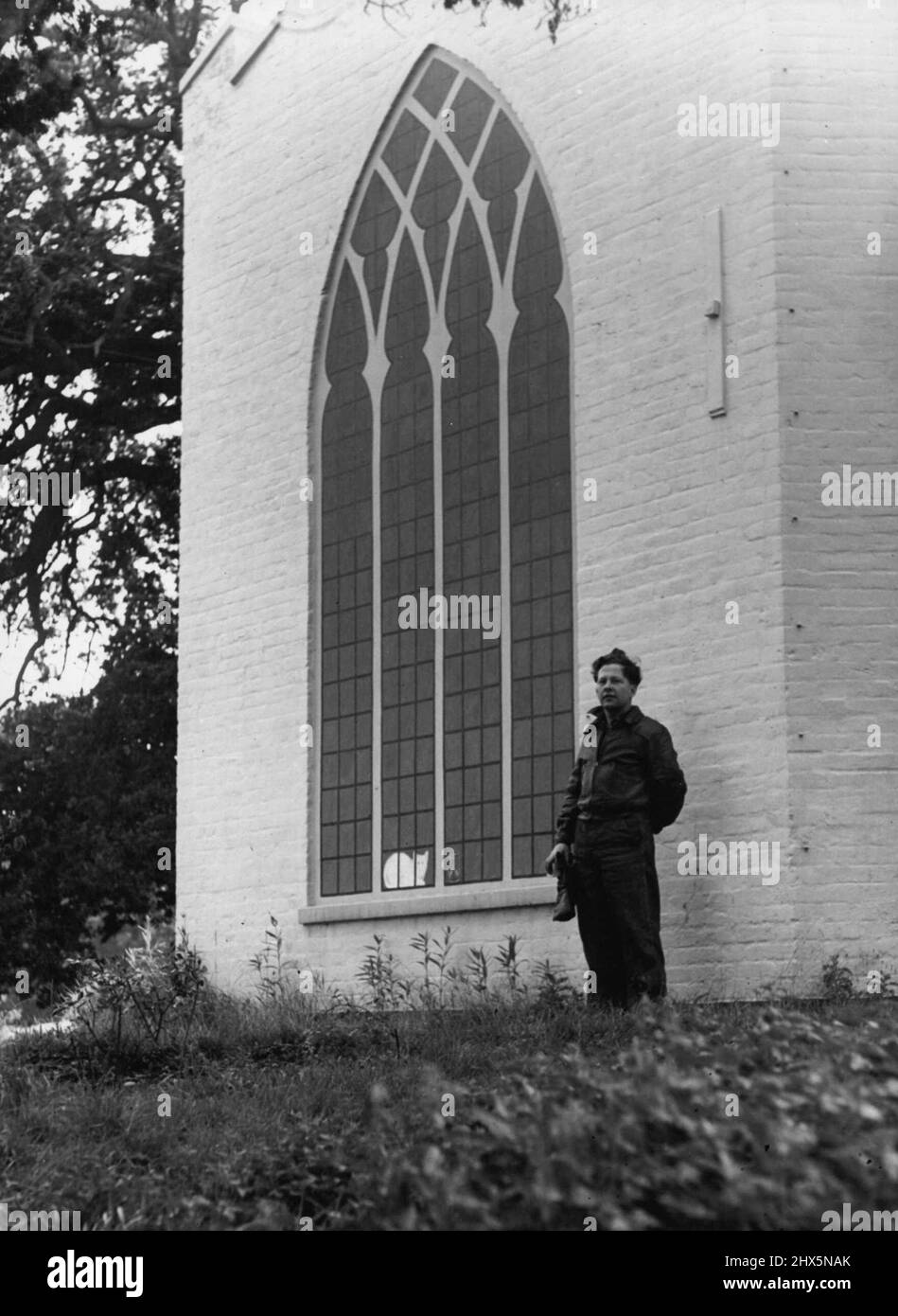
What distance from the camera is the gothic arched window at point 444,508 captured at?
1293 centimetres

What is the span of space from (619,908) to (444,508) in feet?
14.1

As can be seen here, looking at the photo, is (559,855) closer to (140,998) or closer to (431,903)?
(431,903)

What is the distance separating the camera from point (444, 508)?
13.7m

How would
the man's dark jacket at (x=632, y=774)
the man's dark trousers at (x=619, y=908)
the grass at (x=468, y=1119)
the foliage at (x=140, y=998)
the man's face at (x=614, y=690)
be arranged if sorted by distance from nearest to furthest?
1. the grass at (x=468, y=1119)
2. the foliage at (x=140, y=998)
3. the man's dark trousers at (x=619, y=908)
4. the man's dark jacket at (x=632, y=774)
5. the man's face at (x=614, y=690)

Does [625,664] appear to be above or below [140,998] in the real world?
above

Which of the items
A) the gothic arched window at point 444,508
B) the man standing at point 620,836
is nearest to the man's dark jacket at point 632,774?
the man standing at point 620,836

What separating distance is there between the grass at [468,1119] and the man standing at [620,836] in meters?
0.41

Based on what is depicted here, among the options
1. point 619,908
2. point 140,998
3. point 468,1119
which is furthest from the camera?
point 140,998

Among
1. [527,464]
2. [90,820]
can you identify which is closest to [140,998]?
[527,464]

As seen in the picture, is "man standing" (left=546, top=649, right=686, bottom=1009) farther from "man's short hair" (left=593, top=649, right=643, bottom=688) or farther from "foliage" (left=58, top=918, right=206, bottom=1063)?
"foliage" (left=58, top=918, right=206, bottom=1063)

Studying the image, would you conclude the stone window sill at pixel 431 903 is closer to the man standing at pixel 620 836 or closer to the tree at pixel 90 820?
the man standing at pixel 620 836

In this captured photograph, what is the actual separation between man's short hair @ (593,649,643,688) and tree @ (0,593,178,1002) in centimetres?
939

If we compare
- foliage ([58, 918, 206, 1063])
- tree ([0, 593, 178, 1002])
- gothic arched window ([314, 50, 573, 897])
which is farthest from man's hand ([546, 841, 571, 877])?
tree ([0, 593, 178, 1002])

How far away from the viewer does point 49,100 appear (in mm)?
10047
